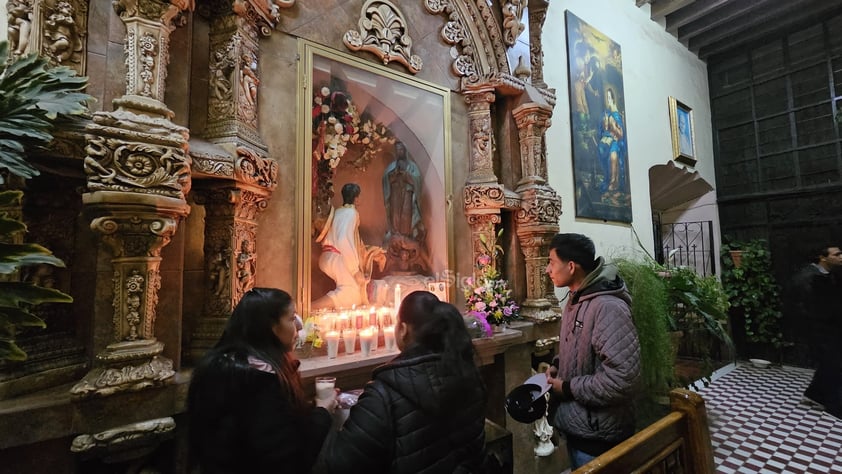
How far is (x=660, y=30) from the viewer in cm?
630

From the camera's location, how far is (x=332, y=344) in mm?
2146

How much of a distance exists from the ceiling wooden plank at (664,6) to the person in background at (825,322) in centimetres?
421

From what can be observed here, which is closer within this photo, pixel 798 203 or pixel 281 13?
pixel 281 13

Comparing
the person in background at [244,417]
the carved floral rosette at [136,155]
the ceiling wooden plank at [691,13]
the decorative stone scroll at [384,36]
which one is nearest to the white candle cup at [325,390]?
the person in background at [244,417]

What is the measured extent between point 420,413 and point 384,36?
103 inches

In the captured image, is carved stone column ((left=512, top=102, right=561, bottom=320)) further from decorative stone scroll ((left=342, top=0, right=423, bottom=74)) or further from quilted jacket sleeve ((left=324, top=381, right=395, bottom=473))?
quilted jacket sleeve ((left=324, top=381, right=395, bottom=473))

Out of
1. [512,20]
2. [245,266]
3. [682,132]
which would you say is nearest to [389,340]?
[245,266]

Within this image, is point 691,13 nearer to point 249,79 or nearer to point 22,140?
point 249,79

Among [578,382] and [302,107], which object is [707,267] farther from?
[302,107]

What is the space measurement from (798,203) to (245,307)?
923 centimetres

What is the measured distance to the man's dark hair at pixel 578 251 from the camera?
1798 mm

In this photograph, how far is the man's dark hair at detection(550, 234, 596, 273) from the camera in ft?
5.90

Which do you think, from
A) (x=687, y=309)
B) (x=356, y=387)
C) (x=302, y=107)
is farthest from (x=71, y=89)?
(x=687, y=309)

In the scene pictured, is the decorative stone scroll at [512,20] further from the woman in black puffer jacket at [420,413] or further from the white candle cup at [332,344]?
the woman in black puffer jacket at [420,413]
